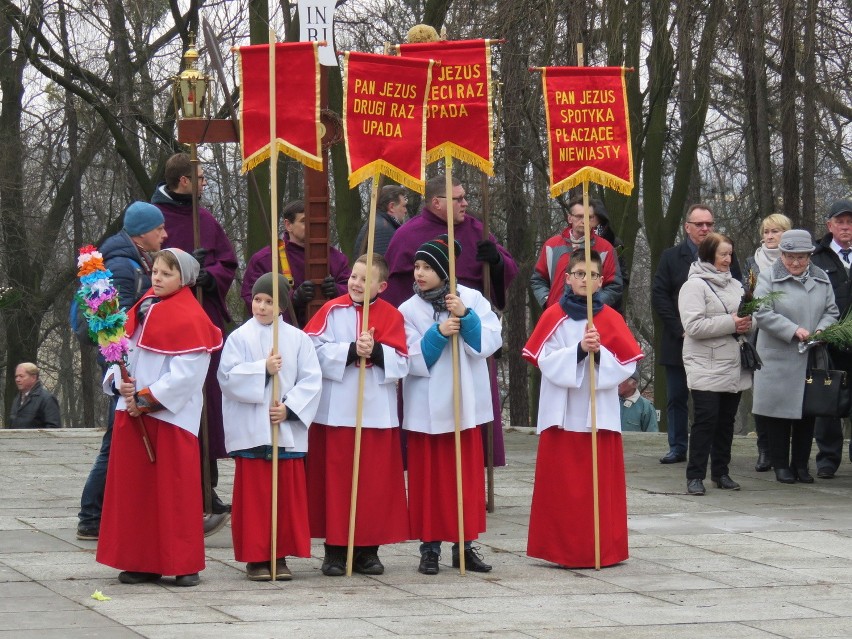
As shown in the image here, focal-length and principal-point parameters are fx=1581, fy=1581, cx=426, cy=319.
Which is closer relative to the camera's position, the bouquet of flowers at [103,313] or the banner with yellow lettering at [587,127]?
the bouquet of flowers at [103,313]

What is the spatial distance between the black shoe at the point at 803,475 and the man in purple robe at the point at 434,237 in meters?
2.76

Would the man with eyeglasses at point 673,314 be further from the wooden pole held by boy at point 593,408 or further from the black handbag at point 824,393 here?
the wooden pole held by boy at point 593,408

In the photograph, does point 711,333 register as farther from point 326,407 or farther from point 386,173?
point 326,407

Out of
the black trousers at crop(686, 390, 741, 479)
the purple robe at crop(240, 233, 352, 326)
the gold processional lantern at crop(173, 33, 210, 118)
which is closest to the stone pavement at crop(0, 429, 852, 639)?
the black trousers at crop(686, 390, 741, 479)

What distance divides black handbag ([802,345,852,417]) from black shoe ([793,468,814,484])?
0.52 meters

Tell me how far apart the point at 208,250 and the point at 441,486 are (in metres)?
2.28

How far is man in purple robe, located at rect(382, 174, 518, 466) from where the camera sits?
9883mm

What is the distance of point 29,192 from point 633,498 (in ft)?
60.8

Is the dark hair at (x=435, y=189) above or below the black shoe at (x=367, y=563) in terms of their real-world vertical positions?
above

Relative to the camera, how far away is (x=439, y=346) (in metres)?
8.17

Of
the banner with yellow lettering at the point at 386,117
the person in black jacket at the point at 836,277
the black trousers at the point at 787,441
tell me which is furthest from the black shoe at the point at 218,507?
the person in black jacket at the point at 836,277

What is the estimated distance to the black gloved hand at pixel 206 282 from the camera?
9.23 meters

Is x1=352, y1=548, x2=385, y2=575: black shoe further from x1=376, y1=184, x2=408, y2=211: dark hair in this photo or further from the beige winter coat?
the beige winter coat

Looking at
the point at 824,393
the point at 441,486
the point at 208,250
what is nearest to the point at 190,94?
the point at 208,250
